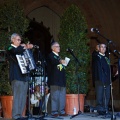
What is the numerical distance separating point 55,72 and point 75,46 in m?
1.16

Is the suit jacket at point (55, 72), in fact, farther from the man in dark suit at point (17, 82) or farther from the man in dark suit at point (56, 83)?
the man in dark suit at point (17, 82)

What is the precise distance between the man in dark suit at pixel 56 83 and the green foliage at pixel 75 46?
0.80 m

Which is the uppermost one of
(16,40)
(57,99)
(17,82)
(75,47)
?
(75,47)

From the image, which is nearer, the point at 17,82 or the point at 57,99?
the point at 17,82

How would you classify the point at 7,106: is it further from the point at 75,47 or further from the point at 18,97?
the point at 75,47

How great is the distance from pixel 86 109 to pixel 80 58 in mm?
1672

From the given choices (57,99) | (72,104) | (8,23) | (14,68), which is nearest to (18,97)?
(14,68)

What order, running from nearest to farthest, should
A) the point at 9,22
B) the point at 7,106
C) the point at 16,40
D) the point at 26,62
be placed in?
the point at 26,62, the point at 16,40, the point at 7,106, the point at 9,22

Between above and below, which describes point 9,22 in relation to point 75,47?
above

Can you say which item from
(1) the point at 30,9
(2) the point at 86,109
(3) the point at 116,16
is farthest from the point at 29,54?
(3) the point at 116,16

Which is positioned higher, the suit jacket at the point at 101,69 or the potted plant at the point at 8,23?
the potted plant at the point at 8,23

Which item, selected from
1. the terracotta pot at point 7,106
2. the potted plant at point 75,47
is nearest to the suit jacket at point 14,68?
the terracotta pot at point 7,106

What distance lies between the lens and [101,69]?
21.7ft

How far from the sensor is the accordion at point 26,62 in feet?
18.4
